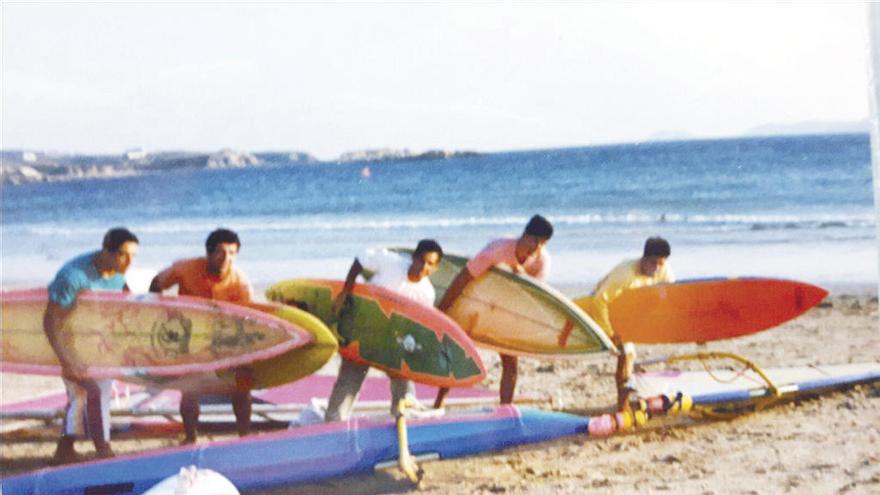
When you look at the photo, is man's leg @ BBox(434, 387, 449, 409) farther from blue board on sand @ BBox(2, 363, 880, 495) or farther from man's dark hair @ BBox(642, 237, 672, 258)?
man's dark hair @ BBox(642, 237, 672, 258)

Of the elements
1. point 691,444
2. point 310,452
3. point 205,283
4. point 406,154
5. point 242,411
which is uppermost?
point 406,154

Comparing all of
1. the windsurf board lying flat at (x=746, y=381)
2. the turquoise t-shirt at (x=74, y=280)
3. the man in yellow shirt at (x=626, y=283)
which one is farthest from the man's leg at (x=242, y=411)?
the windsurf board lying flat at (x=746, y=381)

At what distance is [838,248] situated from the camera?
374cm

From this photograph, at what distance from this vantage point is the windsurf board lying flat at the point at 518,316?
3600mm

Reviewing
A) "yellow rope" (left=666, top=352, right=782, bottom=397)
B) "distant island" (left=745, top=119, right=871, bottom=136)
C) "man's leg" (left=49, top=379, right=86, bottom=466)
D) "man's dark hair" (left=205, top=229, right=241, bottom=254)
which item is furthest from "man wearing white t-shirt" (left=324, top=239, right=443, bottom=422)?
"distant island" (left=745, top=119, right=871, bottom=136)

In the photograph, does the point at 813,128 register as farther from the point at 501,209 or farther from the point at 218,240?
the point at 218,240

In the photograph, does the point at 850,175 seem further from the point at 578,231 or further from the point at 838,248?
the point at 578,231

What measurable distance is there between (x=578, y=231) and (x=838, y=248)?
1012mm

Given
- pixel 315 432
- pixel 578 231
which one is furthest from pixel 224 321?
pixel 578 231

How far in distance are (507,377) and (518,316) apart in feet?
0.89

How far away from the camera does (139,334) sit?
3.45 m

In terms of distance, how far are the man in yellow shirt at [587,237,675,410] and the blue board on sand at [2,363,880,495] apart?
0.24 m

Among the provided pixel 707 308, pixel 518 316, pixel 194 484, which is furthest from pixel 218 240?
pixel 707 308

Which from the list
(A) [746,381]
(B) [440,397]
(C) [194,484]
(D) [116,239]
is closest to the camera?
(C) [194,484]
